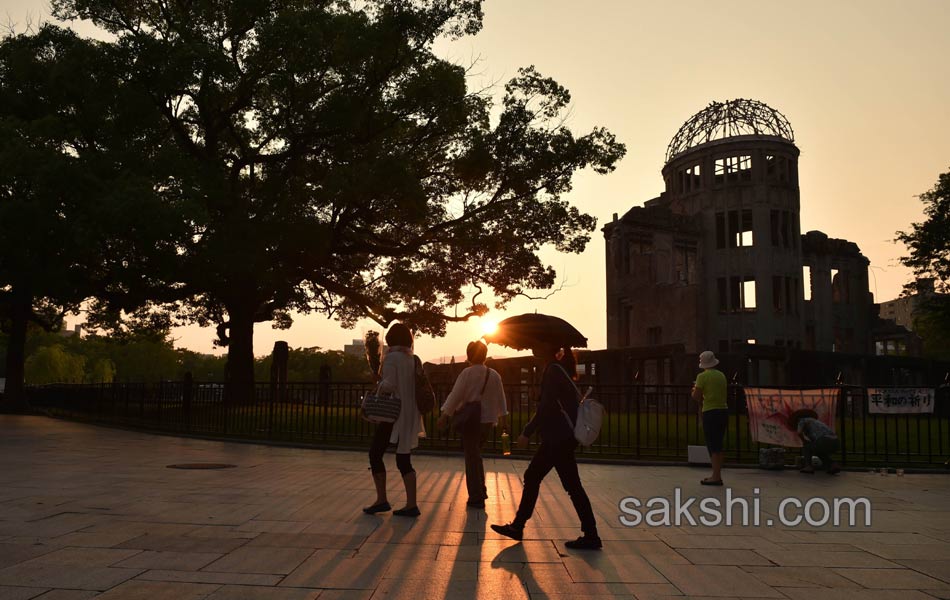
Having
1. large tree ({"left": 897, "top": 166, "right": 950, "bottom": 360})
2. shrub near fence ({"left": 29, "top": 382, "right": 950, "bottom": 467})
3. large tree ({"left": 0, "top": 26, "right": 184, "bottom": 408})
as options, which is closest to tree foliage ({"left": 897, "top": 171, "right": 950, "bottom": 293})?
large tree ({"left": 897, "top": 166, "right": 950, "bottom": 360})

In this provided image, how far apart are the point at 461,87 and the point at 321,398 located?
11.7m

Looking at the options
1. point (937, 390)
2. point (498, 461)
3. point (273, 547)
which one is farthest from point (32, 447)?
point (937, 390)

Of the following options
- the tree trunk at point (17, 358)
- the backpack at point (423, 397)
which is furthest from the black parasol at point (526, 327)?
the tree trunk at point (17, 358)

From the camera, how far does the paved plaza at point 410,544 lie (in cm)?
486

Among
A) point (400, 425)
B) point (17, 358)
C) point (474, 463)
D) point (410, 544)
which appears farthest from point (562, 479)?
point (17, 358)

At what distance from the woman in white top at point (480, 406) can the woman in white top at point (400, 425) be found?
0.84 meters

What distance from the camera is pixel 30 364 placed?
276 ft

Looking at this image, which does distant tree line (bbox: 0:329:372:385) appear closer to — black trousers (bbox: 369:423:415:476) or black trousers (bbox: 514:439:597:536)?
black trousers (bbox: 369:423:415:476)

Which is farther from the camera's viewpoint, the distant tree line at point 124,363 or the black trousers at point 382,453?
the distant tree line at point 124,363

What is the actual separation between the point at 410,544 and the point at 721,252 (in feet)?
138

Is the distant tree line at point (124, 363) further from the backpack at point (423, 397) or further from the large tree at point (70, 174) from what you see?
the backpack at point (423, 397)

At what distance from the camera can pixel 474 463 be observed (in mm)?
8555

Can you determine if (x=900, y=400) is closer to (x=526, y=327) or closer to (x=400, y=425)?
(x=526, y=327)

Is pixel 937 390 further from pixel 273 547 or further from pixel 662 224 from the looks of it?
pixel 662 224
